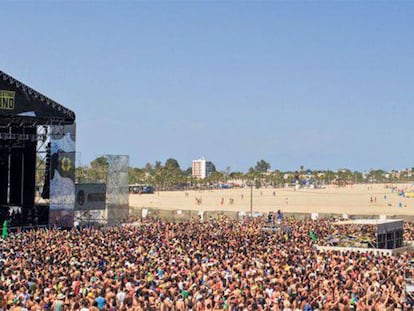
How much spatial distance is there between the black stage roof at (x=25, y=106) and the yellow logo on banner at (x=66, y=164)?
2.36 metres

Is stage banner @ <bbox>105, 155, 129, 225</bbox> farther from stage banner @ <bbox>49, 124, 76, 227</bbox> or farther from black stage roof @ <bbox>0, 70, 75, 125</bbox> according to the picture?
black stage roof @ <bbox>0, 70, 75, 125</bbox>

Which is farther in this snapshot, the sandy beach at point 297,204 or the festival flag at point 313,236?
the sandy beach at point 297,204

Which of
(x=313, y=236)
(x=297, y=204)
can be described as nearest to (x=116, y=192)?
(x=313, y=236)

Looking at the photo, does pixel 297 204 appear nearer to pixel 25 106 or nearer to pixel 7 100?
pixel 25 106

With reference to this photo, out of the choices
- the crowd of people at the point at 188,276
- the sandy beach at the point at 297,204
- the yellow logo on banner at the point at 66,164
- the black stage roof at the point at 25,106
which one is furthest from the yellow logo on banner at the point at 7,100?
the sandy beach at the point at 297,204

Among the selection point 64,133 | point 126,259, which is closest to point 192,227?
point 64,133

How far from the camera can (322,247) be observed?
25703 millimetres

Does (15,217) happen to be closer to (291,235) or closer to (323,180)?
(291,235)

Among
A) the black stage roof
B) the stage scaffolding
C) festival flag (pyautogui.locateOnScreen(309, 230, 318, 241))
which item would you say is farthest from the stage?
festival flag (pyautogui.locateOnScreen(309, 230, 318, 241))

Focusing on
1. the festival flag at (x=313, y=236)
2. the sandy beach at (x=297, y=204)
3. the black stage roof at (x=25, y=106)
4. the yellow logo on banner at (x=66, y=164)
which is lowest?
the festival flag at (x=313, y=236)

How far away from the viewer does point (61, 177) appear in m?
35.1

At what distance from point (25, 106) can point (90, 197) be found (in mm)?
7962

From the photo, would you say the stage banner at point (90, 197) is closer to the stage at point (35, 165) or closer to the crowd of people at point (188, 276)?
the stage at point (35, 165)

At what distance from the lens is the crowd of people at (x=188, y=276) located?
1287cm
